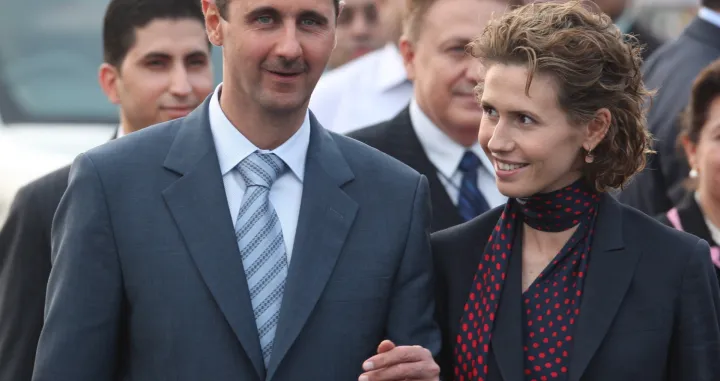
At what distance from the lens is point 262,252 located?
3592mm

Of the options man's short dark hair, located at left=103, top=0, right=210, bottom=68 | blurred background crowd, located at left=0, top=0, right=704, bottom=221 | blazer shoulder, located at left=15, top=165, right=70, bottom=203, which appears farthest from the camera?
blurred background crowd, located at left=0, top=0, right=704, bottom=221

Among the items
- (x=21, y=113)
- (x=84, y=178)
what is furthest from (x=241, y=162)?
(x=21, y=113)

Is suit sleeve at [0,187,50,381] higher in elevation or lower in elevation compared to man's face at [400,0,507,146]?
lower

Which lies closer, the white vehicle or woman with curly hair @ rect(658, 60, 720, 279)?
woman with curly hair @ rect(658, 60, 720, 279)

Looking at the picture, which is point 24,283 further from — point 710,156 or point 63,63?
point 63,63

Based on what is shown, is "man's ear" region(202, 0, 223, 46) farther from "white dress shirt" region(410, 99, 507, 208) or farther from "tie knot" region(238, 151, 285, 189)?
"white dress shirt" region(410, 99, 507, 208)

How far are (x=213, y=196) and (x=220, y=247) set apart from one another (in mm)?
131

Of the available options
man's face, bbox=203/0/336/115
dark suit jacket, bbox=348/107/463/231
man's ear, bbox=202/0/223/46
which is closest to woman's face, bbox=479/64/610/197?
man's face, bbox=203/0/336/115

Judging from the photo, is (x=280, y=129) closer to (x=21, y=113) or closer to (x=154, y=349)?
(x=154, y=349)

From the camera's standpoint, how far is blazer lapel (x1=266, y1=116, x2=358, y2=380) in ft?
11.5

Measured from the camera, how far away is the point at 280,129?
371 cm

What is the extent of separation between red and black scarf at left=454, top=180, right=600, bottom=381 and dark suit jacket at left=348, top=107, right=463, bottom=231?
806 millimetres

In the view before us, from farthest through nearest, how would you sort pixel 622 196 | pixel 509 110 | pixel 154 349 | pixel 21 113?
pixel 21 113 < pixel 622 196 < pixel 509 110 < pixel 154 349

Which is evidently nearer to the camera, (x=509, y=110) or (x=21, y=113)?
(x=509, y=110)
